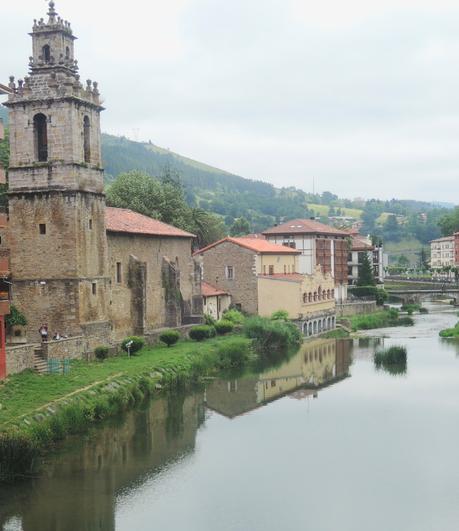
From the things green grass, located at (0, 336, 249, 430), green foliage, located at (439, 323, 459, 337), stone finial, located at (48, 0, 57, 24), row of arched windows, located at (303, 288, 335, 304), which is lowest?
green foliage, located at (439, 323, 459, 337)

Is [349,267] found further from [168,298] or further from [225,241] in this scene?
[168,298]

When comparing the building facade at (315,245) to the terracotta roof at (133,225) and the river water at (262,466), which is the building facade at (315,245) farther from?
the river water at (262,466)

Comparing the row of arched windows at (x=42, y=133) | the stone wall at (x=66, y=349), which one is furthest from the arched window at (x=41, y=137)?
the stone wall at (x=66, y=349)

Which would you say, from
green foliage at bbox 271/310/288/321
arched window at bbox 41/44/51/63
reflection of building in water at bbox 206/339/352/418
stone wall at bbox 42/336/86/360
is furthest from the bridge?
arched window at bbox 41/44/51/63

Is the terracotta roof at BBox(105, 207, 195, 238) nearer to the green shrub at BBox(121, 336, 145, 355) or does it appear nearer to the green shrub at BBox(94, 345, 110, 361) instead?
the green shrub at BBox(121, 336, 145, 355)

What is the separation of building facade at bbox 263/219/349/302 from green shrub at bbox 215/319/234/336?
2770 centimetres

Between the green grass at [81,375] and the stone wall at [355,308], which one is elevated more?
the stone wall at [355,308]

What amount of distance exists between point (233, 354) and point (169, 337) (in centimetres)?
432

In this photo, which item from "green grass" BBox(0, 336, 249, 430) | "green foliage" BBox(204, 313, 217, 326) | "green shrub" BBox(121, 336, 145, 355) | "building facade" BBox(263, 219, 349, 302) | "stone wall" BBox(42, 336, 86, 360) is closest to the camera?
"green grass" BBox(0, 336, 249, 430)

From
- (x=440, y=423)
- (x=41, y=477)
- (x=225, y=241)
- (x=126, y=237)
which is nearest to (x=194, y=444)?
(x=41, y=477)

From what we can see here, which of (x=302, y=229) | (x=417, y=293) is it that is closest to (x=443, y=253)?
(x=417, y=293)

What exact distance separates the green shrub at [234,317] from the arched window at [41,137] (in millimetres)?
21929

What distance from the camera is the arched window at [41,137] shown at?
4125cm

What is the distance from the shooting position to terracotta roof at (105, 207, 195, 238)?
4722 cm
